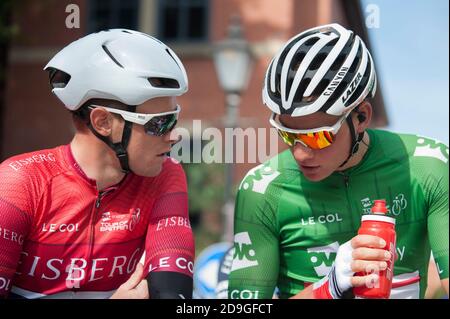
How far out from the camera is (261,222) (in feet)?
11.0

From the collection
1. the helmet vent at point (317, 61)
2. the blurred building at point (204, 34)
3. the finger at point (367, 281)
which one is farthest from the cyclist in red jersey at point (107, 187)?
the blurred building at point (204, 34)

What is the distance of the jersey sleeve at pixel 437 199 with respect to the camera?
10.7ft

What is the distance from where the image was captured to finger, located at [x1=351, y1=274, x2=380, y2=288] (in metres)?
2.75

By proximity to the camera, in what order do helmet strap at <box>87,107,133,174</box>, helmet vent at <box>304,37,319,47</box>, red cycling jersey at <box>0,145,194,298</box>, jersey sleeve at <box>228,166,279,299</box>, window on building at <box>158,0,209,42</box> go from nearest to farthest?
red cycling jersey at <box>0,145,194,298</box> → helmet strap at <box>87,107,133,174</box> → helmet vent at <box>304,37,319,47</box> → jersey sleeve at <box>228,166,279,299</box> → window on building at <box>158,0,209,42</box>

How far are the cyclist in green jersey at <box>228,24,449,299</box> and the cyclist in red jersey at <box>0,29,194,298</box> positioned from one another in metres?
0.41

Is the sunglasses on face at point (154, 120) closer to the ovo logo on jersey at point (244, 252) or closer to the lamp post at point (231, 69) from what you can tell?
the ovo logo on jersey at point (244, 252)

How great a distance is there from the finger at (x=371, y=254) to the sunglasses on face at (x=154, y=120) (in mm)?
997

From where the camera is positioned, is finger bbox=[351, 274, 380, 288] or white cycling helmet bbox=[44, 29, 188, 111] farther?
white cycling helmet bbox=[44, 29, 188, 111]

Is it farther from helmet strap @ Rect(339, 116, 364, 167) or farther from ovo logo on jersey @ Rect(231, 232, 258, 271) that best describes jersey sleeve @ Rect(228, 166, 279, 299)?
helmet strap @ Rect(339, 116, 364, 167)

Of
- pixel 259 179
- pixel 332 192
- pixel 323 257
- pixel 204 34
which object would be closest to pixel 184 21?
pixel 204 34

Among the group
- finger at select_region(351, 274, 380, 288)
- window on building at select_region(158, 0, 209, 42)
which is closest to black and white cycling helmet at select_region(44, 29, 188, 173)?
finger at select_region(351, 274, 380, 288)

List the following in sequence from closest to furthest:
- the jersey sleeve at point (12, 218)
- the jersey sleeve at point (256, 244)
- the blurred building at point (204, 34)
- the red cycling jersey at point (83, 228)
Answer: the jersey sleeve at point (12, 218) < the red cycling jersey at point (83, 228) < the jersey sleeve at point (256, 244) < the blurred building at point (204, 34)

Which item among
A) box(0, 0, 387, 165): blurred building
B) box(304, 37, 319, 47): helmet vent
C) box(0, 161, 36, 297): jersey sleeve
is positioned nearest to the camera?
box(0, 161, 36, 297): jersey sleeve
